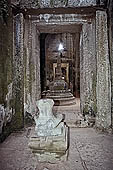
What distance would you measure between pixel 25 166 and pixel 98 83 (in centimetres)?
250

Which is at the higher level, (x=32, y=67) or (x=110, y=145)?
(x=32, y=67)

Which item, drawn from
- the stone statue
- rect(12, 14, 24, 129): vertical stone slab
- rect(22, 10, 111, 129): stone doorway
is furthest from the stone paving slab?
rect(22, 10, 111, 129): stone doorway

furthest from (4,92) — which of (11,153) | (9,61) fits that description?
(11,153)

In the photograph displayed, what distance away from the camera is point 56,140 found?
8.27ft

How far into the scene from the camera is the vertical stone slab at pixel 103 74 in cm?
410

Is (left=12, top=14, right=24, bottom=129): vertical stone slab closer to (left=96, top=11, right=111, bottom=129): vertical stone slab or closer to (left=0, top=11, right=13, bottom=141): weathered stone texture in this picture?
(left=0, top=11, right=13, bottom=141): weathered stone texture

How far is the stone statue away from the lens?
2627 mm

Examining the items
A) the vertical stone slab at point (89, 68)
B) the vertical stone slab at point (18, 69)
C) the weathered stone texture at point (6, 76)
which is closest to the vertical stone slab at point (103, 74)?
the vertical stone slab at point (89, 68)

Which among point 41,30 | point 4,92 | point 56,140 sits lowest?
point 56,140

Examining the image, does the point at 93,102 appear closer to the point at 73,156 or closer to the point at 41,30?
the point at 73,156

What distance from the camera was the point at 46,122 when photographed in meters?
2.67

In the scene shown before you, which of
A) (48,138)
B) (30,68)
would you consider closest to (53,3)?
(30,68)

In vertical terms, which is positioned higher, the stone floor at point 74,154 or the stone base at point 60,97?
the stone base at point 60,97

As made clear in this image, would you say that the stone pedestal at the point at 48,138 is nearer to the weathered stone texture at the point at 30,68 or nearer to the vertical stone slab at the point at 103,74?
the vertical stone slab at the point at 103,74
